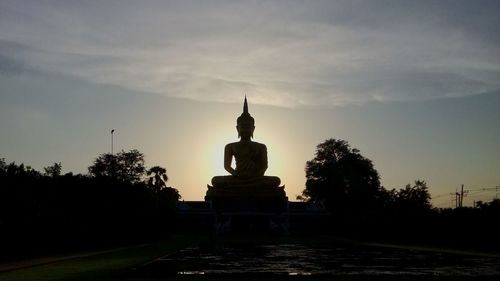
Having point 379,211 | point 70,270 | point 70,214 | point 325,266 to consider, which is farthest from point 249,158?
point 70,270

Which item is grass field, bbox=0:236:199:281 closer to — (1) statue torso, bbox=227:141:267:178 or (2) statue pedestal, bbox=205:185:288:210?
(2) statue pedestal, bbox=205:185:288:210

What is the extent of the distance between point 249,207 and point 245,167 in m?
4.91

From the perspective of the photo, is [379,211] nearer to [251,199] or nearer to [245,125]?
[251,199]

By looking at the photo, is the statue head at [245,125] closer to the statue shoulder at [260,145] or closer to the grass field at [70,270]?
the statue shoulder at [260,145]

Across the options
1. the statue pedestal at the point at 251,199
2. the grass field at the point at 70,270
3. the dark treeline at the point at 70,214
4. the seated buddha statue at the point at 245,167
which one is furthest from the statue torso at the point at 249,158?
the grass field at the point at 70,270

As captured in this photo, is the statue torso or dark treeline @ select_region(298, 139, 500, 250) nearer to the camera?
dark treeline @ select_region(298, 139, 500, 250)

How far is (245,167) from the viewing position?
72188 millimetres

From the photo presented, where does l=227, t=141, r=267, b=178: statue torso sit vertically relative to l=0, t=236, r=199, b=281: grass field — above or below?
above

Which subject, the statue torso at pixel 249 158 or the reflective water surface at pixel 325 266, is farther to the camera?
the statue torso at pixel 249 158

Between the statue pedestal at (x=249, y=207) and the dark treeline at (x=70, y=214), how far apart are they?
5.62 m

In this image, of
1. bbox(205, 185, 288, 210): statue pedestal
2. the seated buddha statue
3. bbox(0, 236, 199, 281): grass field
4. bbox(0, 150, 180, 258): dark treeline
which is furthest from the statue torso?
bbox(0, 236, 199, 281): grass field

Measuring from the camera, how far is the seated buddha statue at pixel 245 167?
70625 mm

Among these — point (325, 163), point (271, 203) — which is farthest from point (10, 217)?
point (325, 163)

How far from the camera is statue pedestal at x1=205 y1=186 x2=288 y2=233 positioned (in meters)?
69.3
